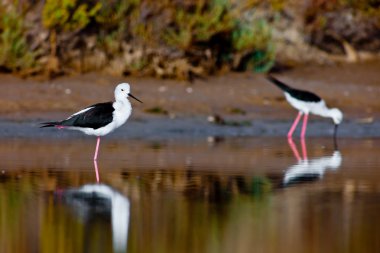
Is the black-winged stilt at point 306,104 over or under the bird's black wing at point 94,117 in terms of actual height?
over

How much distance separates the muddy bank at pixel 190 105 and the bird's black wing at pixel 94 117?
200 centimetres

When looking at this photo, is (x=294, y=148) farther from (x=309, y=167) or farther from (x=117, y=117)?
(x=117, y=117)

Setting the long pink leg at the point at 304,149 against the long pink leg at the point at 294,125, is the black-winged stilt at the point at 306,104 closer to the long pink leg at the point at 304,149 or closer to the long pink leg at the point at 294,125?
the long pink leg at the point at 294,125

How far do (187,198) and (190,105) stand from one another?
268 inches

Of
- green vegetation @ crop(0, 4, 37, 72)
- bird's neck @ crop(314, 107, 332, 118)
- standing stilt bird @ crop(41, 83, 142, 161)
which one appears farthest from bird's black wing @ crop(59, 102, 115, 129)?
bird's neck @ crop(314, 107, 332, 118)

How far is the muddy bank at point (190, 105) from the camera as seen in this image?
45.7 ft

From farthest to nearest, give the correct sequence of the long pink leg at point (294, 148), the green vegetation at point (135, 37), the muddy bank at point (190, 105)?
the green vegetation at point (135, 37) → the muddy bank at point (190, 105) → the long pink leg at point (294, 148)

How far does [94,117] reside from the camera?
36.6ft

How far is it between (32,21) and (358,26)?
250 inches

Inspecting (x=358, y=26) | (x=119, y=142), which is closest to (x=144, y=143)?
(x=119, y=142)

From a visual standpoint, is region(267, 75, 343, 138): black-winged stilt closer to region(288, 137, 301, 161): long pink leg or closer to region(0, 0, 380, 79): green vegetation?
region(288, 137, 301, 161): long pink leg

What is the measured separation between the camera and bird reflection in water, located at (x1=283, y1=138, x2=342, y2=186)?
9531 millimetres

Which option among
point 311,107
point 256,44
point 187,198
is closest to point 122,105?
point 187,198

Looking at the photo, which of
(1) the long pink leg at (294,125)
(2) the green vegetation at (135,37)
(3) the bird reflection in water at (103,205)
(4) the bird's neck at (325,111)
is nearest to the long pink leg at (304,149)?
(1) the long pink leg at (294,125)
